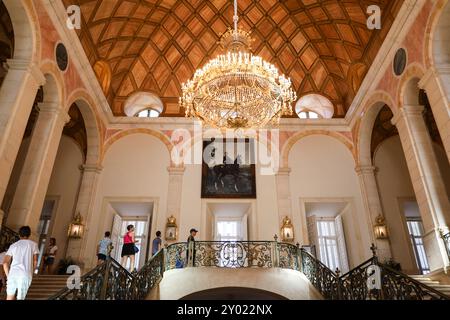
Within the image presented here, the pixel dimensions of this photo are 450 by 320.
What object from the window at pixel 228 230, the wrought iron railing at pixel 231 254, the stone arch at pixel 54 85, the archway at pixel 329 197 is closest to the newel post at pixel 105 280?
the wrought iron railing at pixel 231 254

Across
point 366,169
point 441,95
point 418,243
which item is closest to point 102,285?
point 441,95

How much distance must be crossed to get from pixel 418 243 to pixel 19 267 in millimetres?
13256

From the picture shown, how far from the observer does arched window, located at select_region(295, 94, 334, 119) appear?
46.4 feet

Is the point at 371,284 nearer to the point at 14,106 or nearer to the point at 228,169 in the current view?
the point at 228,169

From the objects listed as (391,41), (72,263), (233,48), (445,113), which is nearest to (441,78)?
(445,113)

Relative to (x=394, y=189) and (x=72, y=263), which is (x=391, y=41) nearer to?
(x=394, y=189)

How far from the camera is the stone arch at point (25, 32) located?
7.86m

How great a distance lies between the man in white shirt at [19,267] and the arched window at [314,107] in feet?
37.7

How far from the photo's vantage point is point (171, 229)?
38.1 ft

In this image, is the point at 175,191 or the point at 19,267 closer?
the point at 19,267

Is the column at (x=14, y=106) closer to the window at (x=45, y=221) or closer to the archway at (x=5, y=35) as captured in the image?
the archway at (x=5, y=35)

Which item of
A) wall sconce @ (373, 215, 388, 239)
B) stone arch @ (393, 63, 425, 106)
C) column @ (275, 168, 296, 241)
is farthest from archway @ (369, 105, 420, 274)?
column @ (275, 168, 296, 241)

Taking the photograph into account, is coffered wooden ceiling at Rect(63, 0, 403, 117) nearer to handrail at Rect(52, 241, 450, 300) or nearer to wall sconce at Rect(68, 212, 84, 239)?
wall sconce at Rect(68, 212, 84, 239)

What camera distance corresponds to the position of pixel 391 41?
9859 millimetres
